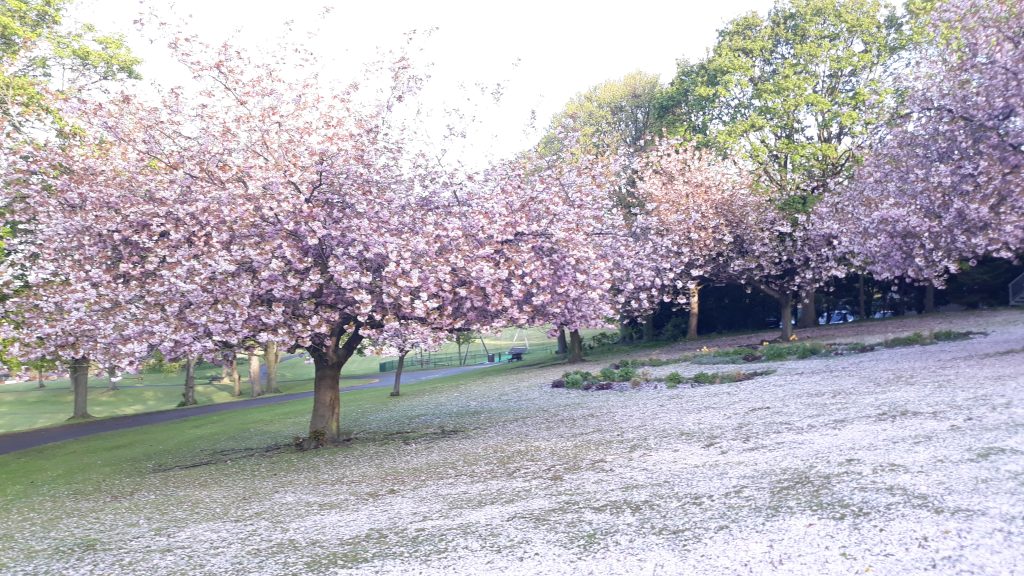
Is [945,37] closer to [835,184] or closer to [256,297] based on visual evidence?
[835,184]

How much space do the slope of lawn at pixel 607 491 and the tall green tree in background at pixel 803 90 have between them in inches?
883

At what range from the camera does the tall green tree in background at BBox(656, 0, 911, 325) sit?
42.4 m

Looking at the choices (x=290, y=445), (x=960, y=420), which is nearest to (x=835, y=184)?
(x=960, y=420)

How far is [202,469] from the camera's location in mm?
18484

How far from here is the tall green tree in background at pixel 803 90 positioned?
139ft

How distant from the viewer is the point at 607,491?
11570 millimetres

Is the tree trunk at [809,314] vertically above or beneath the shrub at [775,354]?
above

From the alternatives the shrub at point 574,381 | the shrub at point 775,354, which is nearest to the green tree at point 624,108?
the shrub at point 775,354

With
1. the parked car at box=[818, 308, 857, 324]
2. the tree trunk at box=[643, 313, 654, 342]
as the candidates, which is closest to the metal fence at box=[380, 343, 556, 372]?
the tree trunk at box=[643, 313, 654, 342]

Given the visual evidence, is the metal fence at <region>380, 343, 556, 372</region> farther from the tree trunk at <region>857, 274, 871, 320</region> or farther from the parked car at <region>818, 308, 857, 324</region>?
the tree trunk at <region>857, 274, 871, 320</region>

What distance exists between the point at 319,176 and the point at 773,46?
38.3m

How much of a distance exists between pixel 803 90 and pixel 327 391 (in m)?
35.7

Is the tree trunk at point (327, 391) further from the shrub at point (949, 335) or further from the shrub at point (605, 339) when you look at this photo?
the shrub at point (605, 339)

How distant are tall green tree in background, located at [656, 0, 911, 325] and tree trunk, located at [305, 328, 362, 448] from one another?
29.0 m
